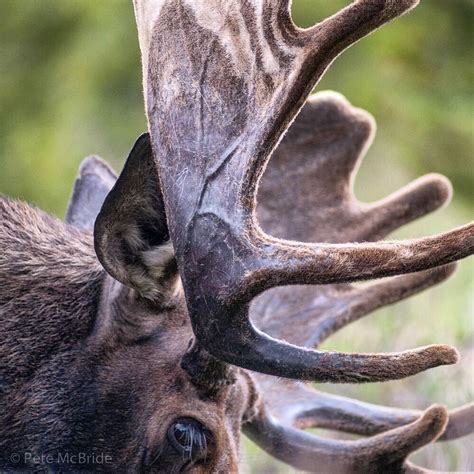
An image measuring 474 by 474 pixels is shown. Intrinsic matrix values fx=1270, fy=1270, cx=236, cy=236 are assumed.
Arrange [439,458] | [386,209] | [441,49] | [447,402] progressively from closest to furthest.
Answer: [386,209], [439,458], [447,402], [441,49]

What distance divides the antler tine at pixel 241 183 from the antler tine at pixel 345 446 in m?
0.63

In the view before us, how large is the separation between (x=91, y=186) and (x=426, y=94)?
4.51m

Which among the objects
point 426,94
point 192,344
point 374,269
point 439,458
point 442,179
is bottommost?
point 439,458

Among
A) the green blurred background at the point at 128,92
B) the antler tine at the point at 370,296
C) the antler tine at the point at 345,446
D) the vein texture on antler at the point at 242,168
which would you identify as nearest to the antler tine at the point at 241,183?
the vein texture on antler at the point at 242,168

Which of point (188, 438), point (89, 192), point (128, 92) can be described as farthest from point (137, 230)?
point (128, 92)

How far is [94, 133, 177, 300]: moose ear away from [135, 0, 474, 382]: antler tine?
0.09m

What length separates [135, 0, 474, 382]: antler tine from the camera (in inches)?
107

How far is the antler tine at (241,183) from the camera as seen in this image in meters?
2.72

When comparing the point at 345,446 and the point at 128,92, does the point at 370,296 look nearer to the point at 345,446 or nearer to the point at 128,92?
the point at 345,446

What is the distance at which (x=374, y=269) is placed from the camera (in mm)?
2703

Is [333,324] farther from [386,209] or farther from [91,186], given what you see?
[91,186]

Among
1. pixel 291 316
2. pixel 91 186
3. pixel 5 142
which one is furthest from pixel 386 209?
pixel 5 142

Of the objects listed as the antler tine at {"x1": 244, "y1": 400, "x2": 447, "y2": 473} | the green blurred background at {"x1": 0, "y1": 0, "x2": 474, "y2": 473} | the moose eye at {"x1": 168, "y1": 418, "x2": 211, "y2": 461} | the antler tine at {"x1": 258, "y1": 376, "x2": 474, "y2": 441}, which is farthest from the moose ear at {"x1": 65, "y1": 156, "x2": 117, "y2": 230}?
the green blurred background at {"x1": 0, "y1": 0, "x2": 474, "y2": 473}

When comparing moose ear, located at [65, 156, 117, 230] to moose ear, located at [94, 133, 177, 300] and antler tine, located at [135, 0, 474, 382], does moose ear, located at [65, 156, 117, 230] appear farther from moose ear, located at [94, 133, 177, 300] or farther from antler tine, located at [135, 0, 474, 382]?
antler tine, located at [135, 0, 474, 382]
